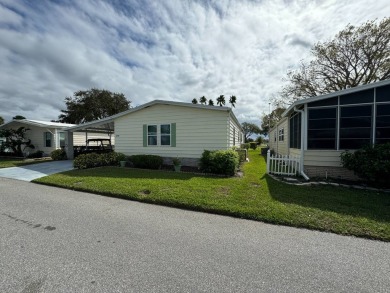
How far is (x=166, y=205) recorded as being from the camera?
526 cm

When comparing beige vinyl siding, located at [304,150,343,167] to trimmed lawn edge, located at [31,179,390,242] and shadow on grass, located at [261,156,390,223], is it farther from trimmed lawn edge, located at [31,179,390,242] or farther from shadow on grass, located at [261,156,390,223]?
trimmed lawn edge, located at [31,179,390,242]

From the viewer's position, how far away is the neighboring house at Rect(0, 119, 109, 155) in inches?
695

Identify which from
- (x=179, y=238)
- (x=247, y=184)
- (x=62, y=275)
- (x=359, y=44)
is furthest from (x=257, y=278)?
(x=359, y=44)

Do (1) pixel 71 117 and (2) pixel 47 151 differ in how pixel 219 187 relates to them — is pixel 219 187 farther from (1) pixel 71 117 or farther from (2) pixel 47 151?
(1) pixel 71 117

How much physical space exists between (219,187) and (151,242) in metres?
3.66

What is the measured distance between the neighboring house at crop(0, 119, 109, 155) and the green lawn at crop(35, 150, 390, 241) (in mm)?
12200

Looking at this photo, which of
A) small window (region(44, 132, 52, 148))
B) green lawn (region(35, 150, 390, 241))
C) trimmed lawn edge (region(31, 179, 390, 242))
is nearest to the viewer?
trimmed lawn edge (region(31, 179, 390, 242))

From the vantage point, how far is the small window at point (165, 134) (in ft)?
36.8

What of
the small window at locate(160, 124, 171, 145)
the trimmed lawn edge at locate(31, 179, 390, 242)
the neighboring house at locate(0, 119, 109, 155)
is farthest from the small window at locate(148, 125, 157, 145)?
the neighboring house at locate(0, 119, 109, 155)

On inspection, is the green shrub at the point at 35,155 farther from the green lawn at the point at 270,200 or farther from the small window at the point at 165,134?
the small window at the point at 165,134

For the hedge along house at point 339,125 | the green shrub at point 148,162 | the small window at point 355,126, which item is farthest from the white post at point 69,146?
the small window at point 355,126

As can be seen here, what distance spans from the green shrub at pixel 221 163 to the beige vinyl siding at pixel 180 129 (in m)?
1.32

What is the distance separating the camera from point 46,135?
1853cm

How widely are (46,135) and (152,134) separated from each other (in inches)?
527
